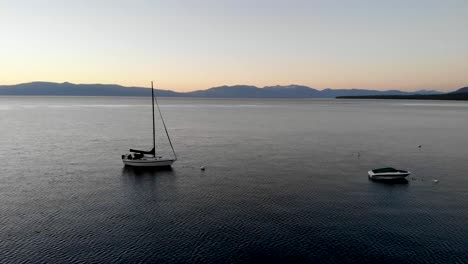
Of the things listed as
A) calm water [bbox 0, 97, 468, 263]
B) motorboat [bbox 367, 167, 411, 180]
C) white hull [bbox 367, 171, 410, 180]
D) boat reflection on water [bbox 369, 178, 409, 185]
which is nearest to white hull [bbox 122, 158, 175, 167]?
calm water [bbox 0, 97, 468, 263]

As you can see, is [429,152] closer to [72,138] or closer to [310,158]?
[310,158]

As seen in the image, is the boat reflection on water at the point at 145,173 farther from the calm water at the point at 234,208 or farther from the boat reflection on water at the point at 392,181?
the boat reflection on water at the point at 392,181

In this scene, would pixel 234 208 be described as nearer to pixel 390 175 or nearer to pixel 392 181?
pixel 390 175

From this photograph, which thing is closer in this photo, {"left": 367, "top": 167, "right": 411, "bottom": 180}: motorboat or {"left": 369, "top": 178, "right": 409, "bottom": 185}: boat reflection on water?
{"left": 369, "top": 178, "right": 409, "bottom": 185}: boat reflection on water

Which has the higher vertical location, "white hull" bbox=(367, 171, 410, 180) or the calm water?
"white hull" bbox=(367, 171, 410, 180)

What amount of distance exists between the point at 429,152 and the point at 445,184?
3528 cm

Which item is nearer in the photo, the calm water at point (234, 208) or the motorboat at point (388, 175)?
the calm water at point (234, 208)

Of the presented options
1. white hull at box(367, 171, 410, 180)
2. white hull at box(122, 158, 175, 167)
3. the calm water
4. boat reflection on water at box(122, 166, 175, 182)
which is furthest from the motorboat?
white hull at box(122, 158, 175, 167)

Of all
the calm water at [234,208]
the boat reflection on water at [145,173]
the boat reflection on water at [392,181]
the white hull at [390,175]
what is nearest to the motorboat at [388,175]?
the white hull at [390,175]

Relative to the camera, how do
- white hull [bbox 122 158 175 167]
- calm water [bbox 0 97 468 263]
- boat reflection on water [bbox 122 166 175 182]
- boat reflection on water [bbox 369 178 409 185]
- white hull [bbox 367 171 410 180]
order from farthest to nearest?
white hull [bbox 122 158 175 167] < boat reflection on water [bbox 122 166 175 182] < white hull [bbox 367 171 410 180] < boat reflection on water [bbox 369 178 409 185] < calm water [bbox 0 97 468 263]

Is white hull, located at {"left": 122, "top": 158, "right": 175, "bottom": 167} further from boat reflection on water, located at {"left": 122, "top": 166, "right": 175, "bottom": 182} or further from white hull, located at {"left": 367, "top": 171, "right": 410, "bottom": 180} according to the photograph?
white hull, located at {"left": 367, "top": 171, "right": 410, "bottom": 180}

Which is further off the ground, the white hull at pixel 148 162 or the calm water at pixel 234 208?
the white hull at pixel 148 162

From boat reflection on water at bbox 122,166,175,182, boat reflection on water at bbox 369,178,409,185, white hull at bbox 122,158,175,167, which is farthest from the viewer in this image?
white hull at bbox 122,158,175,167

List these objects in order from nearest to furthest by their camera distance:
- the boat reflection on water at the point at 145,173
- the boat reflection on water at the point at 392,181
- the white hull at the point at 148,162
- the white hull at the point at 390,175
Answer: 1. the boat reflection on water at the point at 392,181
2. the white hull at the point at 390,175
3. the boat reflection on water at the point at 145,173
4. the white hull at the point at 148,162
